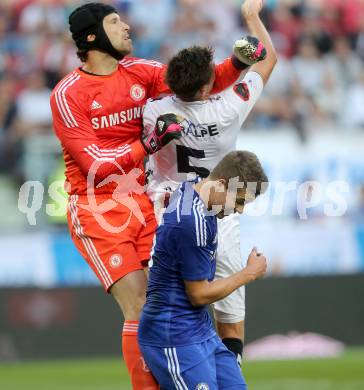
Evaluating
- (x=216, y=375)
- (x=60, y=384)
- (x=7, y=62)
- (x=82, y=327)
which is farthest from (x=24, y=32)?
(x=216, y=375)

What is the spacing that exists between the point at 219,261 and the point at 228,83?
4.08 feet

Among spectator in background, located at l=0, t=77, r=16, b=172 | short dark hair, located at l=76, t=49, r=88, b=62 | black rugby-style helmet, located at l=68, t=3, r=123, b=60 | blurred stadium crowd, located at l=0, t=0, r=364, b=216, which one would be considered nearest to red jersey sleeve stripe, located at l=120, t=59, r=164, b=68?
black rugby-style helmet, located at l=68, t=3, r=123, b=60

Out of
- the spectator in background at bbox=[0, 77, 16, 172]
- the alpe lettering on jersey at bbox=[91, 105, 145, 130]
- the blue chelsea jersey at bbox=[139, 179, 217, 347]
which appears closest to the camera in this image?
the blue chelsea jersey at bbox=[139, 179, 217, 347]

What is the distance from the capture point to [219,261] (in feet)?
24.8

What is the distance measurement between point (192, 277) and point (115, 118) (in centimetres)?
167

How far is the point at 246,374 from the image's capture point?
40.4ft

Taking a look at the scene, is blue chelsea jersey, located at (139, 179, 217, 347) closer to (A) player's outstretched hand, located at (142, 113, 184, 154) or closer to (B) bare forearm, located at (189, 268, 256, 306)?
(B) bare forearm, located at (189, 268, 256, 306)

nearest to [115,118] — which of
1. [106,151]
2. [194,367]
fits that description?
[106,151]

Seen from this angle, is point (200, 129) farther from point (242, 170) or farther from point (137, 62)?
point (242, 170)

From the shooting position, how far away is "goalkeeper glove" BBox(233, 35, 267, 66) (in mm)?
7176

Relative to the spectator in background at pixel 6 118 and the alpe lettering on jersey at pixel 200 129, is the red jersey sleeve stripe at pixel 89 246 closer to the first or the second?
the alpe lettering on jersey at pixel 200 129

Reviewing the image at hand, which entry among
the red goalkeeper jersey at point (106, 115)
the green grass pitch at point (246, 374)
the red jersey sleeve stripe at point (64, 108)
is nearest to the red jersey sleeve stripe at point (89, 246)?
the red goalkeeper jersey at point (106, 115)

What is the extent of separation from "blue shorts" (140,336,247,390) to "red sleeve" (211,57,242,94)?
1.89m

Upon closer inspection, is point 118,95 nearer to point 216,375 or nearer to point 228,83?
point 228,83
